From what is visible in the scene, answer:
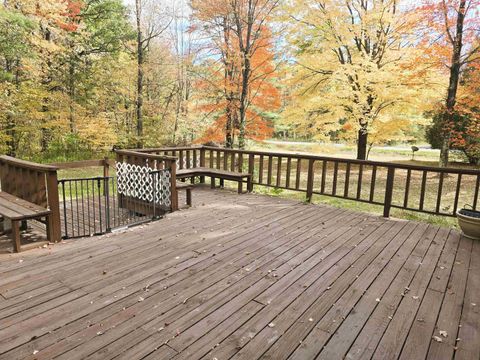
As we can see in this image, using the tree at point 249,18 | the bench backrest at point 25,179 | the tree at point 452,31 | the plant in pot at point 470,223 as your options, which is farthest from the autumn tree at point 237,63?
the plant in pot at point 470,223

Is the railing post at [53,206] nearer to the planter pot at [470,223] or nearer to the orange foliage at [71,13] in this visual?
the planter pot at [470,223]

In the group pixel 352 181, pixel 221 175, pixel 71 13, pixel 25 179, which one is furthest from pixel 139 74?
pixel 25 179

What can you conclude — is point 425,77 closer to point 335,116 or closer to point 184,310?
point 335,116

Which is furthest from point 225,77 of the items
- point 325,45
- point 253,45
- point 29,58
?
point 29,58

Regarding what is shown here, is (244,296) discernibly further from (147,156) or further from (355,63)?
(355,63)

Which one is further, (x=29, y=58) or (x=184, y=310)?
(x=29, y=58)

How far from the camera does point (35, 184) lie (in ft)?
12.2

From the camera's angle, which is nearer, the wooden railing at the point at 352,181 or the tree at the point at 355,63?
the wooden railing at the point at 352,181

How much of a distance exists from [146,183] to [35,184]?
155 cm

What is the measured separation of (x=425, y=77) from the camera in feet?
29.9

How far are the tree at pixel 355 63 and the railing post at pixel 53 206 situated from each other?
861cm

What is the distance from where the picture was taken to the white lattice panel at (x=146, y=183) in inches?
189

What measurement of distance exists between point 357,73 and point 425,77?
191 cm

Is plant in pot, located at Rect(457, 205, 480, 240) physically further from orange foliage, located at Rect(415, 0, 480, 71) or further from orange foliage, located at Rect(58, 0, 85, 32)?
orange foliage, located at Rect(58, 0, 85, 32)
